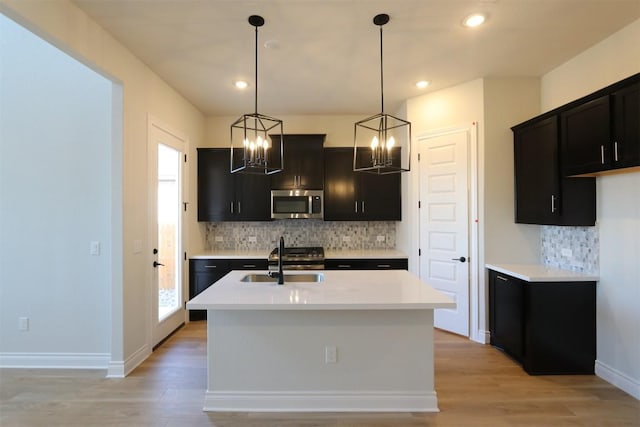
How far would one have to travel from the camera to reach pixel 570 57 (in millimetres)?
3031

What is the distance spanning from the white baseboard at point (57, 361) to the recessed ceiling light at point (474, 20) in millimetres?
4236

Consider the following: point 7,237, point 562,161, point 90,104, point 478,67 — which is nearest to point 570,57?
point 478,67

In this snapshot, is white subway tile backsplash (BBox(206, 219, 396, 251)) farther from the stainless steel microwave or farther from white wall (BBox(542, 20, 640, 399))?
white wall (BBox(542, 20, 640, 399))

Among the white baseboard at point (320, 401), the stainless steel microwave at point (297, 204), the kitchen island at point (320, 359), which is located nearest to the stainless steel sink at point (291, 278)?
the kitchen island at point (320, 359)

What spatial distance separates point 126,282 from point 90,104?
1.67m

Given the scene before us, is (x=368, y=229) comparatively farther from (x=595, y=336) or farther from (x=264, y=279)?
(x=595, y=336)

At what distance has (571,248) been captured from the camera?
9.91 feet

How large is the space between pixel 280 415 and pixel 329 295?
93cm

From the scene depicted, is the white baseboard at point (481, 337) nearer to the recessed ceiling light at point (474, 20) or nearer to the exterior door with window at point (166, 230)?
the recessed ceiling light at point (474, 20)

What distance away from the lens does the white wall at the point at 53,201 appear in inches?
113

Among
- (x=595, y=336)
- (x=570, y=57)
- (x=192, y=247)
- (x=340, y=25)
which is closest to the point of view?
(x=340, y=25)

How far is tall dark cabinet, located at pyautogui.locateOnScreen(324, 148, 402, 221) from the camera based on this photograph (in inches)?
178

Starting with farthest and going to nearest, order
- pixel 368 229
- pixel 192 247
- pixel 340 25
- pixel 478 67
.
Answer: pixel 368 229 → pixel 192 247 → pixel 478 67 → pixel 340 25

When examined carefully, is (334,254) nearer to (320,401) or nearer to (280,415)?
(320,401)
